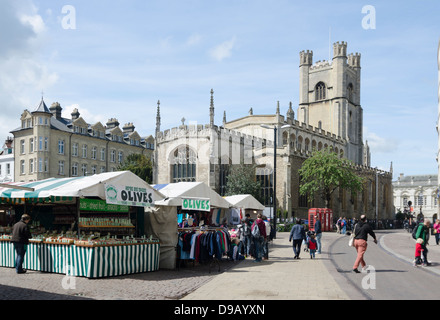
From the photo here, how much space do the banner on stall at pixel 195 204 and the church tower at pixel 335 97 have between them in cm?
6439

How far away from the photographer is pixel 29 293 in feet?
30.2

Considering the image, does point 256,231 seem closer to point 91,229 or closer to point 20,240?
point 91,229

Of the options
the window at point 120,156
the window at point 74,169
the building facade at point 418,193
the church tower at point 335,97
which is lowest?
the building facade at point 418,193

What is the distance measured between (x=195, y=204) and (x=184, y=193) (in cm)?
61

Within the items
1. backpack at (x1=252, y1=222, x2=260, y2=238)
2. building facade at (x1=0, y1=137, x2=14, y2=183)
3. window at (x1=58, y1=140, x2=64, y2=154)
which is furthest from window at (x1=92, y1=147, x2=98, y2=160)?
backpack at (x1=252, y1=222, x2=260, y2=238)

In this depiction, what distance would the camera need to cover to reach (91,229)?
12.8 metres

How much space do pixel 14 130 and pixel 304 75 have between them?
48335 mm

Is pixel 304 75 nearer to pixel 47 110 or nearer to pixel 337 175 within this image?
pixel 337 175

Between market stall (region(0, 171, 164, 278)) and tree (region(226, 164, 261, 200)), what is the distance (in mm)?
35743

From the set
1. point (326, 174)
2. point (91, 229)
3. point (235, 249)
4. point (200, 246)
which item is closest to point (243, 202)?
point (235, 249)

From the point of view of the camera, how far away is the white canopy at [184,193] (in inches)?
537

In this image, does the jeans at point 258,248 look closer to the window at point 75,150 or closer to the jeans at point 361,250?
the jeans at point 361,250

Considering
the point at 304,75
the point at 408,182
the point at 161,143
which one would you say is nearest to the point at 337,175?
the point at 161,143

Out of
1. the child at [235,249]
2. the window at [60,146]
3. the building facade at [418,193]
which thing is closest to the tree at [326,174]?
the window at [60,146]
